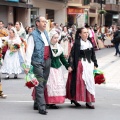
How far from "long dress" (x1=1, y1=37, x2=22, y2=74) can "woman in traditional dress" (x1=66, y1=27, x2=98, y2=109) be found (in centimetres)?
523

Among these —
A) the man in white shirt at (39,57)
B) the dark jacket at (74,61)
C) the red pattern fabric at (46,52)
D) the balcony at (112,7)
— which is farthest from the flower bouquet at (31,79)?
the balcony at (112,7)

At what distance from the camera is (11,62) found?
46.9 feet

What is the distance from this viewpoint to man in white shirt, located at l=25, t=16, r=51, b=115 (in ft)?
27.8

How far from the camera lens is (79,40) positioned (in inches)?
364

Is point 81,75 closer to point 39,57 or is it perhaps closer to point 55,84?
point 55,84

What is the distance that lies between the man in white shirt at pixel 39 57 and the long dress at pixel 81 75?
2.29 feet

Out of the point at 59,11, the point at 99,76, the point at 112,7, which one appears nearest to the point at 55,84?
the point at 99,76

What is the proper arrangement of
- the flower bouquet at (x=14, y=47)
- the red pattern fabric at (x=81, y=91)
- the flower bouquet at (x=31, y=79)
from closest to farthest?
the flower bouquet at (x=31, y=79) < the red pattern fabric at (x=81, y=91) < the flower bouquet at (x=14, y=47)

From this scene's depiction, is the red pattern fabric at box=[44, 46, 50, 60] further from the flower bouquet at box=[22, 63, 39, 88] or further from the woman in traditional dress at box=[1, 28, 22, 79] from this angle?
the woman in traditional dress at box=[1, 28, 22, 79]

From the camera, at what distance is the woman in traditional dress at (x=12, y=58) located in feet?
46.4

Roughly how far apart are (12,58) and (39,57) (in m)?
5.94

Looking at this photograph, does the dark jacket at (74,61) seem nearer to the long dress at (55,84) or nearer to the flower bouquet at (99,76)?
the long dress at (55,84)

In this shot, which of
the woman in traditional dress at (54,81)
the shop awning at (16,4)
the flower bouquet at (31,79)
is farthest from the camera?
the shop awning at (16,4)

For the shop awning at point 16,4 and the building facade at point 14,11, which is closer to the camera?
the shop awning at point 16,4
